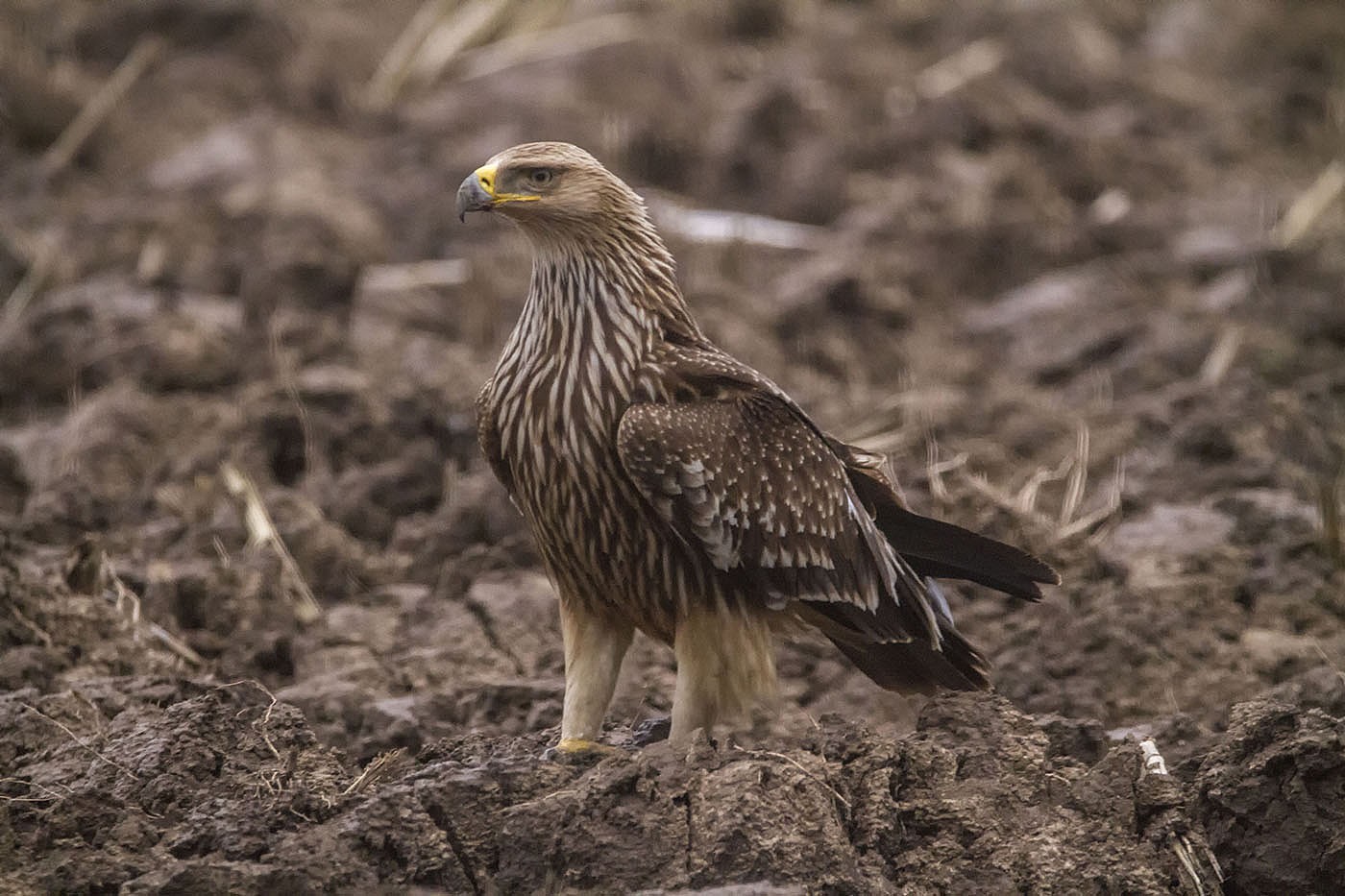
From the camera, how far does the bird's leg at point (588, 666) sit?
5.77 metres

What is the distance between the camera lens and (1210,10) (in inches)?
731

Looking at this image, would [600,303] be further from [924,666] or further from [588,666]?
[924,666]

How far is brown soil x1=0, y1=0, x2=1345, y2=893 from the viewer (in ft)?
16.1

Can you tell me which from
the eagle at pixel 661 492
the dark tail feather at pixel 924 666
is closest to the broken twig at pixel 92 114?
the eagle at pixel 661 492

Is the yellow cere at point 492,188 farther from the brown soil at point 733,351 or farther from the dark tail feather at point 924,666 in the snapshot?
the dark tail feather at point 924,666

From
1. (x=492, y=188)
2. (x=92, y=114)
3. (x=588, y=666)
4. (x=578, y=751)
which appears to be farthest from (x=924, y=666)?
(x=92, y=114)

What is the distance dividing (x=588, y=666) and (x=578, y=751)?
526 millimetres

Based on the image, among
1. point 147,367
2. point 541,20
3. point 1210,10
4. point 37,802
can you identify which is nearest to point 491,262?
point 147,367

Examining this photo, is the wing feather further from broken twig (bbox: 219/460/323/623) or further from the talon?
broken twig (bbox: 219/460/323/623)

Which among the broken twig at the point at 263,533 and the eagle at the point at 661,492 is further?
the broken twig at the point at 263,533

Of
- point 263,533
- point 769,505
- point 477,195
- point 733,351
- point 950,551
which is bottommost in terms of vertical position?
point 263,533

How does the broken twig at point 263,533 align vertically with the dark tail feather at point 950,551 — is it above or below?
below

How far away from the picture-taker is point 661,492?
5.59m

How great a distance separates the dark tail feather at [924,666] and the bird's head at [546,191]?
1548 millimetres
